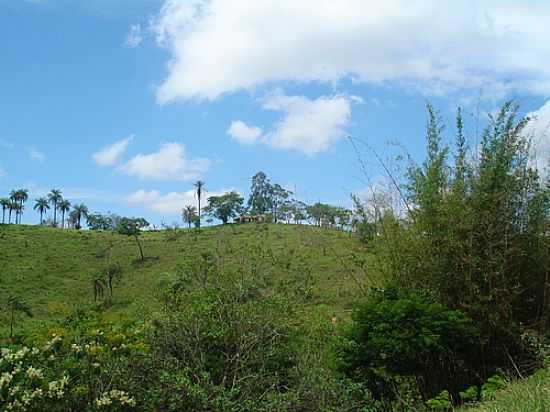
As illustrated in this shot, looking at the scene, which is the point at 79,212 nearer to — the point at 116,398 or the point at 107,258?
the point at 107,258

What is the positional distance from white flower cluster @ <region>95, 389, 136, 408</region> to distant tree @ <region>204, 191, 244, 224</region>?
120 ft

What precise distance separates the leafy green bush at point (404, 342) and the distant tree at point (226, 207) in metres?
35.3

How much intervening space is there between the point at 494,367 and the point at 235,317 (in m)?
3.37

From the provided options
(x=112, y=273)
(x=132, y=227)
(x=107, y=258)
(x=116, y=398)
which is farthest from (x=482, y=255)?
(x=132, y=227)

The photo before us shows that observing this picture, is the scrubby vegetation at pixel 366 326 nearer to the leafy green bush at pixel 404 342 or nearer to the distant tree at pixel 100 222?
the leafy green bush at pixel 404 342

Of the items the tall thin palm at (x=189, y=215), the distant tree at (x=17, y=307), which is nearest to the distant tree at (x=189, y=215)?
the tall thin palm at (x=189, y=215)

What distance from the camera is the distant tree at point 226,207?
42.4 metres

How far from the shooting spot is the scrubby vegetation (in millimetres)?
5648

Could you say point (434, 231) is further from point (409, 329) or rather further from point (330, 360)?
point (330, 360)

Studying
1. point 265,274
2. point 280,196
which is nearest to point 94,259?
point 280,196

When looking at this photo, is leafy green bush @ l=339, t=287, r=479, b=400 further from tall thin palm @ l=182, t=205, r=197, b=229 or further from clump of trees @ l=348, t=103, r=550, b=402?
tall thin palm @ l=182, t=205, r=197, b=229

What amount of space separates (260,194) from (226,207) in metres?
3.68

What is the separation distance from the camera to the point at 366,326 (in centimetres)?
680

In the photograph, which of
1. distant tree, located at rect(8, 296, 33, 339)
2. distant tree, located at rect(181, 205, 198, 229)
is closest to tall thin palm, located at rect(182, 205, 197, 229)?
distant tree, located at rect(181, 205, 198, 229)
